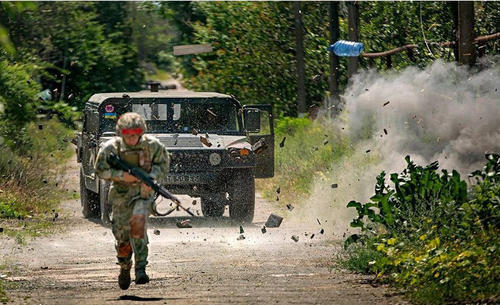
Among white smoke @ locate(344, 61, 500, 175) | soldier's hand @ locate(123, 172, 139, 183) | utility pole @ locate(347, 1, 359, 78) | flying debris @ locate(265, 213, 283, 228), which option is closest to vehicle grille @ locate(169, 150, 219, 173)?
flying debris @ locate(265, 213, 283, 228)

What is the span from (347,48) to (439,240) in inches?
569

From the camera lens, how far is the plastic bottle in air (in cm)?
2369

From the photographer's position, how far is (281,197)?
21.7m

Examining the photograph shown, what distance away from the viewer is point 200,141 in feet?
55.7

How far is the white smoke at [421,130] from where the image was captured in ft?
52.3

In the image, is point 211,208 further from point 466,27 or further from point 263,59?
point 263,59

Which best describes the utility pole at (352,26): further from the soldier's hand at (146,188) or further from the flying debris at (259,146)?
the soldier's hand at (146,188)

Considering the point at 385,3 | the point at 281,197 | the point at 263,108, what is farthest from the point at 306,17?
the point at 263,108

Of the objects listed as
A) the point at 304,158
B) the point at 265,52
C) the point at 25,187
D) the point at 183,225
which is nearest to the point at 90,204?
the point at 25,187

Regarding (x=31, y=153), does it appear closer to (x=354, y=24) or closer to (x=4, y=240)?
(x=354, y=24)

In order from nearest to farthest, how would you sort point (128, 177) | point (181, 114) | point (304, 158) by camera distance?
point (128, 177) < point (181, 114) < point (304, 158)

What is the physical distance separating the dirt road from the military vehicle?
53 centimetres

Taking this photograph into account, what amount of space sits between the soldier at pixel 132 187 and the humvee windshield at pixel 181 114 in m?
6.68

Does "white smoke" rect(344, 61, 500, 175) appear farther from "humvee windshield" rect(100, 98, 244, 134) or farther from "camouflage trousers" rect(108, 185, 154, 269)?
"camouflage trousers" rect(108, 185, 154, 269)
